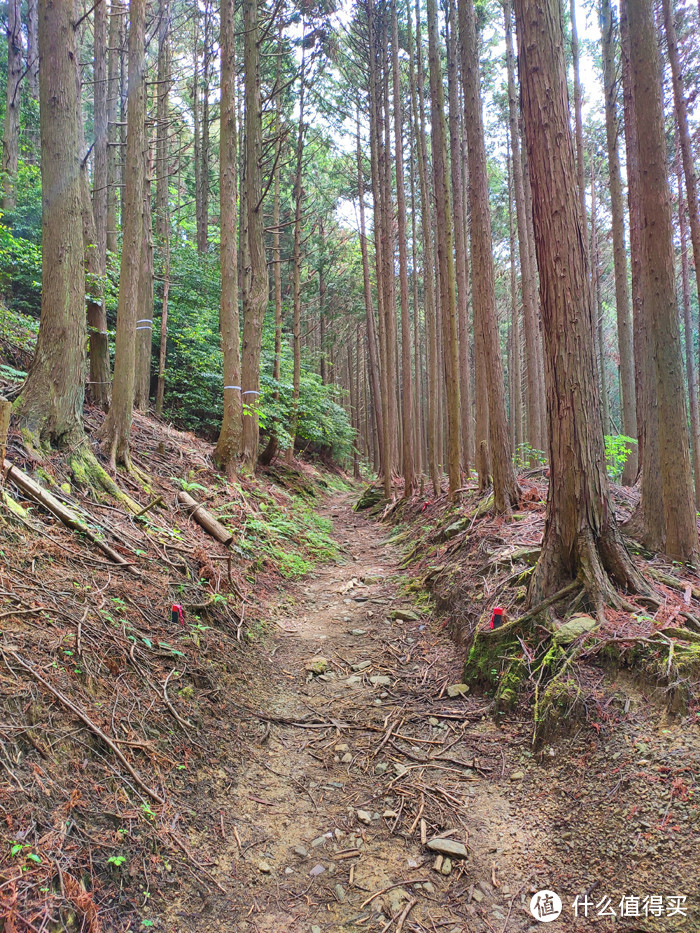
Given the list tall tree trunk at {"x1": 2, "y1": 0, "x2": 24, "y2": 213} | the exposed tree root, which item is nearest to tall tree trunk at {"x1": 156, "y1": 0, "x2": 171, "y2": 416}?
tall tree trunk at {"x1": 2, "y1": 0, "x2": 24, "y2": 213}

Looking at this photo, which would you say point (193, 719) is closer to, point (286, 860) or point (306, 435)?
point (286, 860)

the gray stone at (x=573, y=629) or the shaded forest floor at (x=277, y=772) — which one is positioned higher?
the gray stone at (x=573, y=629)

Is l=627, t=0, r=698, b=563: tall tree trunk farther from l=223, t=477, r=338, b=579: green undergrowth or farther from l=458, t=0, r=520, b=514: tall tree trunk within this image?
l=223, t=477, r=338, b=579: green undergrowth

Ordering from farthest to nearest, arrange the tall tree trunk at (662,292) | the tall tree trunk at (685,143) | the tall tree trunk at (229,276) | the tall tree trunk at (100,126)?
the tall tree trunk at (100,126), the tall tree trunk at (229,276), the tall tree trunk at (685,143), the tall tree trunk at (662,292)

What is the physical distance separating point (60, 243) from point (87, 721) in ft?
16.0

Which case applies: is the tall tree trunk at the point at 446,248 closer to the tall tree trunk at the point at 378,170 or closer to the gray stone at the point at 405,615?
the gray stone at the point at 405,615

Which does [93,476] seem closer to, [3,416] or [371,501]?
[3,416]

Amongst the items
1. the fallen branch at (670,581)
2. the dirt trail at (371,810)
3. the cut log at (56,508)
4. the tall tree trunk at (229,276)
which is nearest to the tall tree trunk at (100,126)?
the tall tree trunk at (229,276)

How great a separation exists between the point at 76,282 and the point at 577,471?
537 cm

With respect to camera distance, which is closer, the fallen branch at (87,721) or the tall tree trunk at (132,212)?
the fallen branch at (87,721)

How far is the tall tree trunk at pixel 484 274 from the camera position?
6.96 metres

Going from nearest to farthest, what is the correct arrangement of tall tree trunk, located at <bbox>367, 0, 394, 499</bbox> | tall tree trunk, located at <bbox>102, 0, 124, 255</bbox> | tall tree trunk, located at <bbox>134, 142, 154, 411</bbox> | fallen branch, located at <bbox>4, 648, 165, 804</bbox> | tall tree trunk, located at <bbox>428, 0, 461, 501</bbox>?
fallen branch, located at <bbox>4, 648, 165, 804</bbox>
tall tree trunk, located at <bbox>428, 0, 461, 501</bbox>
tall tree trunk, located at <bbox>134, 142, 154, 411</bbox>
tall tree trunk, located at <bbox>102, 0, 124, 255</bbox>
tall tree trunk, located at <bbox>367, 0, 394, 499</bbox>

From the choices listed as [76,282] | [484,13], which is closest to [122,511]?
[76,282]

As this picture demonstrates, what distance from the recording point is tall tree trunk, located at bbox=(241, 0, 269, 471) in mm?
10453
